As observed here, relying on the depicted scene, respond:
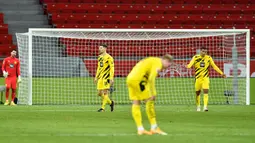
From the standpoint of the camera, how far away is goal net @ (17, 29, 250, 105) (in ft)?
86.4

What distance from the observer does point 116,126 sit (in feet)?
52.5

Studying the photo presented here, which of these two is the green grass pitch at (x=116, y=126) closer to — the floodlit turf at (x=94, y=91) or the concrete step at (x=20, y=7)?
the floodlit turf at (x=94, y=91)

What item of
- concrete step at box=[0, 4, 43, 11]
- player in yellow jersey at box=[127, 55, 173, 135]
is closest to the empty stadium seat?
concrete step at box=[0, 4, 43, 11]

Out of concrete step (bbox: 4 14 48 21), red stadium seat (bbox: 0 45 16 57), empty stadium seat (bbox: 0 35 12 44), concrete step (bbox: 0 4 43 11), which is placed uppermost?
concrete step (bbox: 0 4 43 11)

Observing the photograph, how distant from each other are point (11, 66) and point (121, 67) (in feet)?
18.0

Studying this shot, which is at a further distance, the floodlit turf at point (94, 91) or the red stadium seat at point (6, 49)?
the red stadium seat at point (6, 49)

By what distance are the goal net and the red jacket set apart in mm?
357

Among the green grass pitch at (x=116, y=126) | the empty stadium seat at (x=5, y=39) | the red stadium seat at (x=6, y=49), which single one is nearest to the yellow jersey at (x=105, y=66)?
the green grass pitch at (x=116, y=126)

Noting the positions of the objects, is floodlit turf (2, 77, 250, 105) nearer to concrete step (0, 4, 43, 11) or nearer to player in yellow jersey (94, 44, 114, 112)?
player in yellow jersey (94, 44, 114, 112)

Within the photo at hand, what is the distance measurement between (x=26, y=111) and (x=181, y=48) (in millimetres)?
10256

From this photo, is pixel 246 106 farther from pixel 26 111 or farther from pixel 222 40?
pixel 26 111

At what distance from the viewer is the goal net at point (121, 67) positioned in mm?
26328

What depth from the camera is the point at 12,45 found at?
3569 cm

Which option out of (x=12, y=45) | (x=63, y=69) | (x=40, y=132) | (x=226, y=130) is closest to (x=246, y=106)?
(x=63, y=69)
